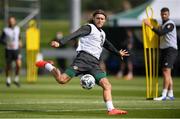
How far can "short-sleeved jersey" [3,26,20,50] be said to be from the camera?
27.4 m

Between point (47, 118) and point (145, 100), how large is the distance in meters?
5.01

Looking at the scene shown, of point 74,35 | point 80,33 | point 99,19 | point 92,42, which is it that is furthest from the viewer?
point 92,42

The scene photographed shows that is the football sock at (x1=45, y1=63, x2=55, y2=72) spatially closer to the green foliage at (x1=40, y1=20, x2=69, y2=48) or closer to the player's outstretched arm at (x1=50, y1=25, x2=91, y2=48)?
the player's outstretched arm at (x1=50, y1=25, x2=91, y2=48)

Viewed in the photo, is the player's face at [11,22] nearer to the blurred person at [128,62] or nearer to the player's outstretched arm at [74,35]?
the blurred person at [128,62]

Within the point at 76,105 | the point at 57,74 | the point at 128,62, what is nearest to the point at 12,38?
the point at 128,62

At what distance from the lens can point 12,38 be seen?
89.9 feet

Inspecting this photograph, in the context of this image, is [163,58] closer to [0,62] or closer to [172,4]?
[172,4]

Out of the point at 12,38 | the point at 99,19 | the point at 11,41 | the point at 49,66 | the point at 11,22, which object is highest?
the point at 99,19

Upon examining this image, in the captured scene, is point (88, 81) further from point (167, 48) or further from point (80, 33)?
point (167, 48)

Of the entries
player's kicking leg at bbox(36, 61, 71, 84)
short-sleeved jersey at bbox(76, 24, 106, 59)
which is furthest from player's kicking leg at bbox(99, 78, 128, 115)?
player's kicking leg at bbox(36, 61, 71, 84)

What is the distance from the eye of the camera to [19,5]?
167ft

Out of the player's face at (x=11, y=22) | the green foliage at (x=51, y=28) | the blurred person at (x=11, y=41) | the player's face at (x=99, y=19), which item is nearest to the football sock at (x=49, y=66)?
the player's face at (x=99, y=19)

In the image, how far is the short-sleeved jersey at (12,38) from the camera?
90.0ft

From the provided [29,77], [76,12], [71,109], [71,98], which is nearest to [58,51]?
[76,12]
